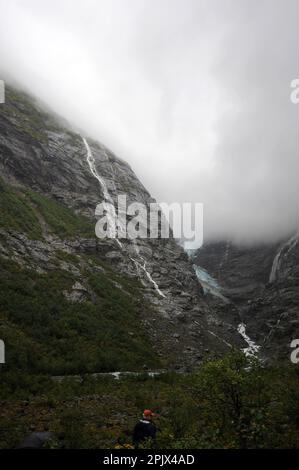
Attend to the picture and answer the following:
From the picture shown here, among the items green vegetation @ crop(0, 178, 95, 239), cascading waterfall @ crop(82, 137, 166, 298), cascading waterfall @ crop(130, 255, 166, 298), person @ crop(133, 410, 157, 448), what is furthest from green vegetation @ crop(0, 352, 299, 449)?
cascading waterfall @ crop(82, 137, 166, 298)

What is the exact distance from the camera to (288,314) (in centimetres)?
10300

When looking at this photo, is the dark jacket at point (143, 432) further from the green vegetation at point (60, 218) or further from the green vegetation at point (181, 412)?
the green vegetation at point (60, 218)

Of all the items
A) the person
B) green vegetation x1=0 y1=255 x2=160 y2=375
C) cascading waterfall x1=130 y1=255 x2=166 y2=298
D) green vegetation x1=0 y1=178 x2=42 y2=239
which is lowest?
the person

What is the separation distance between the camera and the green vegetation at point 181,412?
13.8 m

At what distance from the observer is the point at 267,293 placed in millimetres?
138250

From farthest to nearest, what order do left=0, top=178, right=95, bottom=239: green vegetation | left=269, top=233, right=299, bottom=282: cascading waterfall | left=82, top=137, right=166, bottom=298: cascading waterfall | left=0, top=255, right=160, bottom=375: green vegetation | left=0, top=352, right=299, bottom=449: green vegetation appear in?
1. left=269, top=233, right=299, bottom=282: cascading waterfall
2. left=82, top=137, right=166, bottom=298: cascading waterfall
3. left=0, top=178, right=95, bottom=239: green vegetation
4. left=0, top=255, right=160, bottom=375: green vegetation
5. left=0, top=352, right=299, bottom=449: green vegetation

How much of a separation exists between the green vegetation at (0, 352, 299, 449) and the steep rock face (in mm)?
24048

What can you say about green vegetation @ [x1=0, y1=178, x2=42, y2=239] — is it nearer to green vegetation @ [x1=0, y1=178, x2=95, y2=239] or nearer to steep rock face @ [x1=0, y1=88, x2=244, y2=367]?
green vegetation @ [x1=0, y1=178, x2=95, y2=239]

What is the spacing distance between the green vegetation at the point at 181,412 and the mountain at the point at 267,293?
5654cm

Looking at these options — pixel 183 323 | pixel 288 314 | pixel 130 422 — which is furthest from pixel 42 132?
pixel 130 422

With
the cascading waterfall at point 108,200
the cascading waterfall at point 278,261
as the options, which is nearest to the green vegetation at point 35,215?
the cascading waterfall at point 108,200

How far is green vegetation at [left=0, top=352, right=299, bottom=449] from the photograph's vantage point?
13750 mm

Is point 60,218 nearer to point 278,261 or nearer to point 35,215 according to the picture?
point 35,215

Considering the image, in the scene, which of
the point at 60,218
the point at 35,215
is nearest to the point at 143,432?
the point at 35,215
